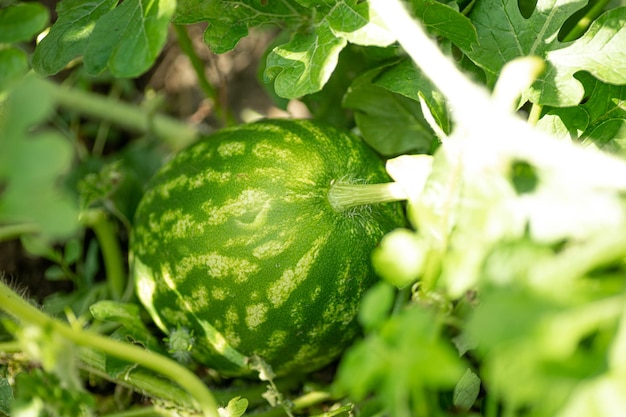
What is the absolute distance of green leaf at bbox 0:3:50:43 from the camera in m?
1.07

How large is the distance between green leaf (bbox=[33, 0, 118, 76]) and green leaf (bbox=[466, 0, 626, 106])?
2.65 feet

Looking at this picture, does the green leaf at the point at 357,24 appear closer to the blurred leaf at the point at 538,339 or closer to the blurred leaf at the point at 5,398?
the blurred leaf at the point at 538,339

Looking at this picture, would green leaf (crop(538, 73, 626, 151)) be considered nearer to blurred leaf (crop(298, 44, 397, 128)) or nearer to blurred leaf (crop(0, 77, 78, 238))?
blurred leaf (crop(298, 44, 397, 128))

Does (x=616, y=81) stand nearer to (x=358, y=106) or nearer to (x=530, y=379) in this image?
A: (x=358, y=106)

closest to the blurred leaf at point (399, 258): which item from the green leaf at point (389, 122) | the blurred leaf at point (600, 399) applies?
the blurred leaf at point (600, 399)

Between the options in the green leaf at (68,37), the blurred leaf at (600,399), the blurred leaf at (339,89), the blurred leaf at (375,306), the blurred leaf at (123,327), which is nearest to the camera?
the blurred leaf at (600,399)

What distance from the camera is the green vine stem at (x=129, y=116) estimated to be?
2.40 m

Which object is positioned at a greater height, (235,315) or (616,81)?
(616,81)

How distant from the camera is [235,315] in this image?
1.51 m

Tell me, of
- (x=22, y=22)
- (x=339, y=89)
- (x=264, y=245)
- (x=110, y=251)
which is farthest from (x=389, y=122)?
(x=22, y=22)

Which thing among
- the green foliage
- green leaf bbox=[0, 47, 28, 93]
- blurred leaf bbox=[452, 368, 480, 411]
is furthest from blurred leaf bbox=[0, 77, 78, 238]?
blurred leaf bbox=[452, 368, 480, 411]

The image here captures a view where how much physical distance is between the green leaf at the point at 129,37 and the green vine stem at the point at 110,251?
716mm

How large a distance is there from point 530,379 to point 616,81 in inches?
32.5

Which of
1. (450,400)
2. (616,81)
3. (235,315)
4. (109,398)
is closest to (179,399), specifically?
(235,315)
